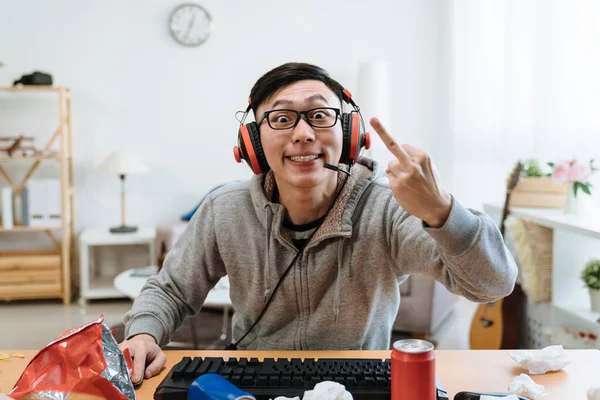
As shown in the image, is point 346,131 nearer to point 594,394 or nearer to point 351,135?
point 351,135

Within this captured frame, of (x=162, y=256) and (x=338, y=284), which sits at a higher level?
(x=338, y=284)

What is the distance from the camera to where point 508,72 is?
3.96 m

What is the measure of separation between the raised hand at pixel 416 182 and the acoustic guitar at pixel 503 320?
192 centimetres

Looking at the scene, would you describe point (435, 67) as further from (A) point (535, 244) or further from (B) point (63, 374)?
(B) point (63, 374)

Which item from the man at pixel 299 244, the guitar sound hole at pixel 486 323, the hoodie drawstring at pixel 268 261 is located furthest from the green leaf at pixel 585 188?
the hoodie drawstring at pixel 268 261

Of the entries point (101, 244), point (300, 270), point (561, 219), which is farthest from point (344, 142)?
point (101, 244)

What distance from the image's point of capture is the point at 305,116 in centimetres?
127

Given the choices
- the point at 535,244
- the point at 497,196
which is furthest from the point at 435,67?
the point at 535,244

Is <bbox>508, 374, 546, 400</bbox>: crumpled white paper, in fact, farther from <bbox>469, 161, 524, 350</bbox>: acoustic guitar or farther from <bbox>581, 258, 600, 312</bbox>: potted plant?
<bbox>469, 161, 524, 350</bbox>: acoustic guitar

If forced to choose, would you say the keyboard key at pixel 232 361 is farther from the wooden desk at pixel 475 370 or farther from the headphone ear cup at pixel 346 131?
the headphone ear cup at pixel 346 131

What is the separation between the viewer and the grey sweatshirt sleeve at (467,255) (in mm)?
987

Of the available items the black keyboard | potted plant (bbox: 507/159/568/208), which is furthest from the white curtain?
the black keyboard

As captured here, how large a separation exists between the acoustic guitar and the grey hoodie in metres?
1.56

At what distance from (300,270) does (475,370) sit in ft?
1.38
